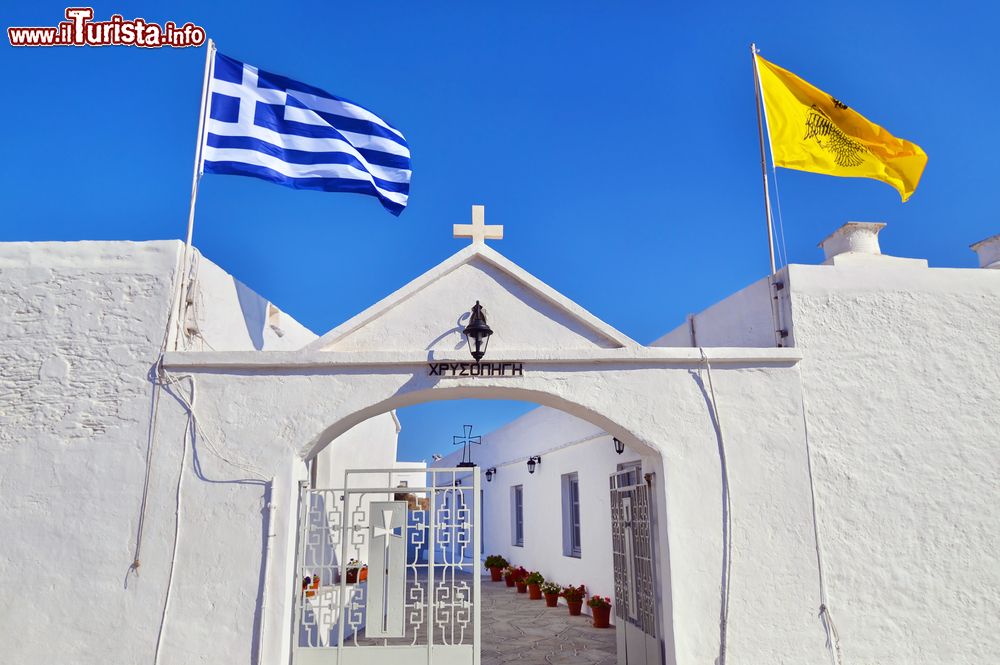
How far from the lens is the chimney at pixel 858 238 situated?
25.8ft

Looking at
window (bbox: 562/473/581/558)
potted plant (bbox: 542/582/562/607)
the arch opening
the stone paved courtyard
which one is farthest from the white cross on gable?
potted plant (bbox: 542/582/562/607)

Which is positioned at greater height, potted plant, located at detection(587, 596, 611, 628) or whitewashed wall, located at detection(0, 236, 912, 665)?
whitewashed wall, located at detection(0, 236, 912, 665)

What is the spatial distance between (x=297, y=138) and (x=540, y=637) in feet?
24.7

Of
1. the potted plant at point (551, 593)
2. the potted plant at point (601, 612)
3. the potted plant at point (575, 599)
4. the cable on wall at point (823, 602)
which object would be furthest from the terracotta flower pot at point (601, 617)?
the cable on wall at point (823, 602)

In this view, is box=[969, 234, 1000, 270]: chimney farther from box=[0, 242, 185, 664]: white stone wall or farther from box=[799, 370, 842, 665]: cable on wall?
box=[0, 242, 185, 664]: white stone wall

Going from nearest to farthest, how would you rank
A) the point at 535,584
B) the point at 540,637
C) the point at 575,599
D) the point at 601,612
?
the point at 540,637, the point at 601,612, the point at 575,599, the point at 535,584

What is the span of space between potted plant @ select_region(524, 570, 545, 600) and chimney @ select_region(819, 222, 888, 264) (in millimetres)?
8888

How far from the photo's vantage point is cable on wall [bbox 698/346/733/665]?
6.30 metres

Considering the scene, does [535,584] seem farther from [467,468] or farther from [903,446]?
[903,446]

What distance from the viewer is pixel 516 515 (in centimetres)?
1822

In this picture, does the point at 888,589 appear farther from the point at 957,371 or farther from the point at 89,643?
the point at 89,643

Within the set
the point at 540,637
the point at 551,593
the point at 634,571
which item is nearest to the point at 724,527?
the point at 634,571

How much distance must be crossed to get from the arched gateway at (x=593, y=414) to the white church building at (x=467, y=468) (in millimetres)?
23

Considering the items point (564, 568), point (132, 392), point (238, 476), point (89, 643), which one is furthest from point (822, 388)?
point (564, 568)
